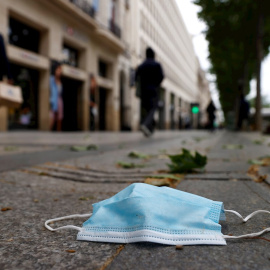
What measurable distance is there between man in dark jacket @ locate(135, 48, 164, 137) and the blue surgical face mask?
7.67 meters

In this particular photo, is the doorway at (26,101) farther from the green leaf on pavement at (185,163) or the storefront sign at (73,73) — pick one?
the green leaf on pavement at (185,163)

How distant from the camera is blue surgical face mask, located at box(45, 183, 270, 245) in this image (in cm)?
107

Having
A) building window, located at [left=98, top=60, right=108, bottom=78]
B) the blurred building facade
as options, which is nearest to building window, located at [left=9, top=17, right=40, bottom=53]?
the blurred building facade

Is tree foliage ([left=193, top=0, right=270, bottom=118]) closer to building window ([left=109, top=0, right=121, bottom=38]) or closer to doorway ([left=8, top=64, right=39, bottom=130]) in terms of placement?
building window ([left=109, top=0, right=121, bottom=38])

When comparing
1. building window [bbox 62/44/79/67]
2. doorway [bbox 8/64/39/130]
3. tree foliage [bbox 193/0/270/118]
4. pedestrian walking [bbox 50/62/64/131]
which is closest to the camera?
doorway [bbox 8/64/39/130]

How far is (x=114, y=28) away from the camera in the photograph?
21.9 metres

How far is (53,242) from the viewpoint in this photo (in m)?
1.12

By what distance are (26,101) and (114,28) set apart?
9.60m

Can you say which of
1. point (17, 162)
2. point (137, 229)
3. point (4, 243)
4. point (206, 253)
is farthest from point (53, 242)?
point (17, 162)

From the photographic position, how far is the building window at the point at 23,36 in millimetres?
13867

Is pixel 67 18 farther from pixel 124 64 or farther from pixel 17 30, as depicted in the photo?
pixel 124 64

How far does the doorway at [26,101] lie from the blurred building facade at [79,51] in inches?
1.5

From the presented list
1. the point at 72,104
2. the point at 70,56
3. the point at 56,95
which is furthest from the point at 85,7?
the point at 56,95

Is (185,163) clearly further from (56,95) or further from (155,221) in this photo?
(56,95)
